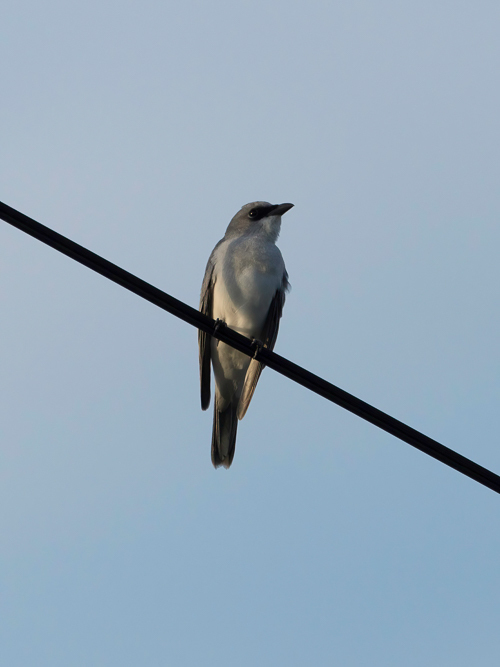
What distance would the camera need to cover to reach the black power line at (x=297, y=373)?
14.6 ft

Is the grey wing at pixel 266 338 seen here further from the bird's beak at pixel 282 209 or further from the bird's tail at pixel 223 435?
the bird's beak at pixel 282 209

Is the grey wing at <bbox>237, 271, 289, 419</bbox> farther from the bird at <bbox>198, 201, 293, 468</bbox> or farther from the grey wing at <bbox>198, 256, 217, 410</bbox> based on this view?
the grey wing at <bbox>198, 256, 217, 410</bbox>

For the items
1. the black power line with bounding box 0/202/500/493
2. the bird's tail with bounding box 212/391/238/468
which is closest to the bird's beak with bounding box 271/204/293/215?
the bird's tail with bounding box 212/391/238/468

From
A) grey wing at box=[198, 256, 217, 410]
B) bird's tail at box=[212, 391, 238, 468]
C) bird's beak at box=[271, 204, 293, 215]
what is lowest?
bird's tail at box=[212, 391, 238, 468]

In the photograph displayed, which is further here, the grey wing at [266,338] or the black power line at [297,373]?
the grey wing at [266,338]

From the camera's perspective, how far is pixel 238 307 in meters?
9.15

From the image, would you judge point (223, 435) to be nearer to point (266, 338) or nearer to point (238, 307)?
point (266, 338)

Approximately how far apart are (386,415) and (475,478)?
2.41 ft

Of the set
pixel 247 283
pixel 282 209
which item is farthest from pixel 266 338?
pixel 282 209

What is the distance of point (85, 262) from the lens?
4.55 m

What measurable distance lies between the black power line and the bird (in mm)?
4042

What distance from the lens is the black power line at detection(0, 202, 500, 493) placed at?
176 inches

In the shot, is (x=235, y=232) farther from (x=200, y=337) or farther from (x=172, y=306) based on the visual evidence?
(x=172, y=306)

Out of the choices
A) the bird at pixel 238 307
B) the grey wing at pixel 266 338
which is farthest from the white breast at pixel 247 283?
the grey wing at pixel 266 338
